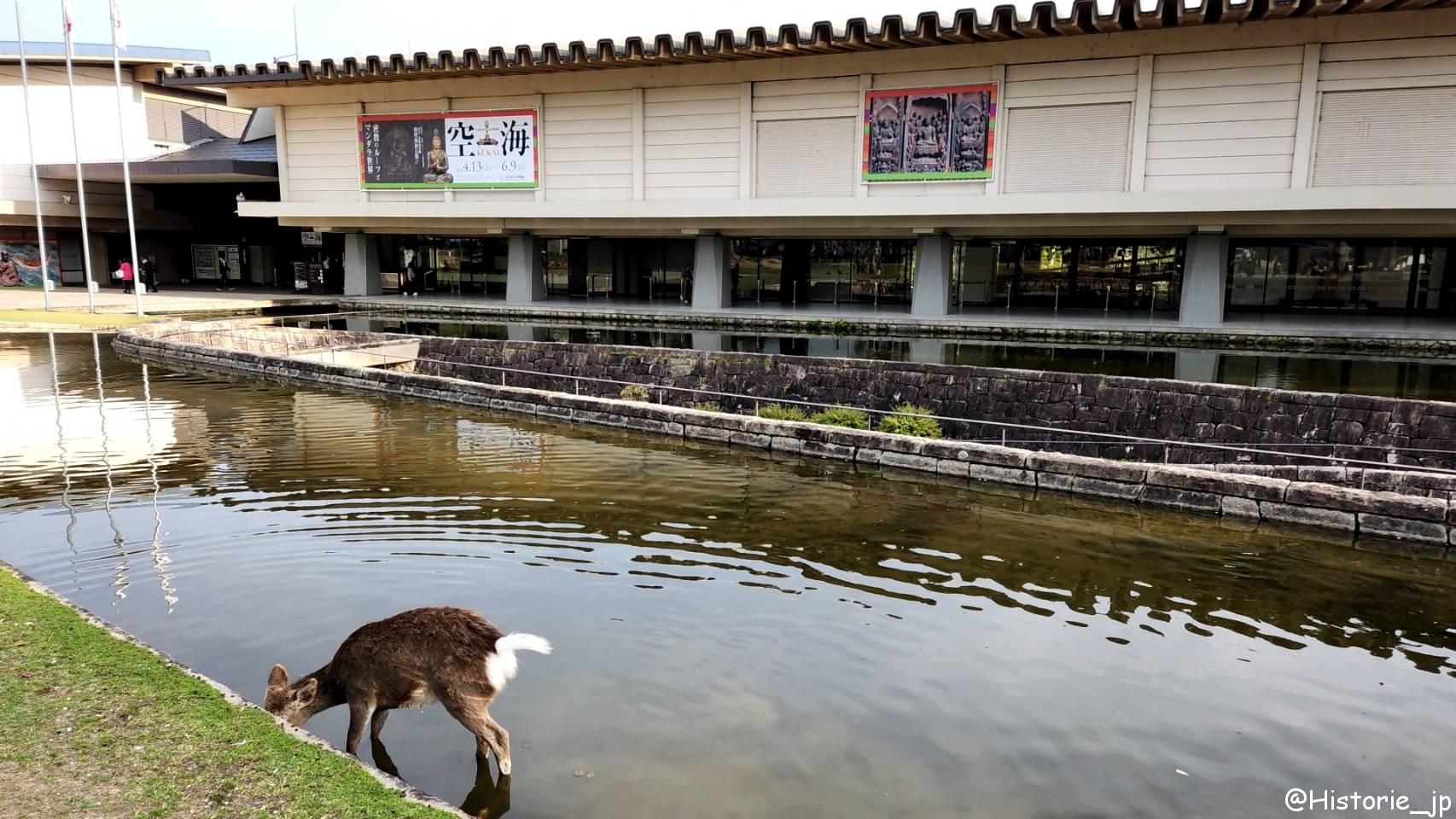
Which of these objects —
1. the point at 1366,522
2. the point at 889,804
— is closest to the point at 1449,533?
the point at 1366,522

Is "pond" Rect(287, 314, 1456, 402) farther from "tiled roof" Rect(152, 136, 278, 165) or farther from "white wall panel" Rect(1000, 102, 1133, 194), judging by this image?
"tiled roof" Rect(152, 136, 278, 165)

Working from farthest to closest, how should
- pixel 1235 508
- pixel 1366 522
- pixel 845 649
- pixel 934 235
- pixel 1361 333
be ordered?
1. pixel 934 235
2. pixel 1361 333
3. pixel 1235 508
4. pixel 1366 522
5. pixel 845 649

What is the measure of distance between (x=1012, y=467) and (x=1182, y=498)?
1956 millimetres

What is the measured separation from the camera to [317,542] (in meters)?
8.74

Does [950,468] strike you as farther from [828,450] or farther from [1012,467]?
[828,450]

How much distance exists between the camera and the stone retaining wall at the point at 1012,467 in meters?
9.52

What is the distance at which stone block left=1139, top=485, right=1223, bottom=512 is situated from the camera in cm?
1027

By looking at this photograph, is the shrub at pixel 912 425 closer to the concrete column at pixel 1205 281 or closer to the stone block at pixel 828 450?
the stone block at pixel 828 450

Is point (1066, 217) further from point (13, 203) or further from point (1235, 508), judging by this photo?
point (13, 203)

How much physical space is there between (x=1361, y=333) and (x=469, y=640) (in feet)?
78.5

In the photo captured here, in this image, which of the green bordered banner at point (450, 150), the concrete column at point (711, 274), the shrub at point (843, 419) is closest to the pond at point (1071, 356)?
the shrub at point (843, 419)

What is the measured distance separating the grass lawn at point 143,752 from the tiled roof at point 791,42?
23.9 m

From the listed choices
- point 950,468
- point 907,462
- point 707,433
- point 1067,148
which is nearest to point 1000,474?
point 950,468

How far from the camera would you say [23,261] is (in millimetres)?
39281
